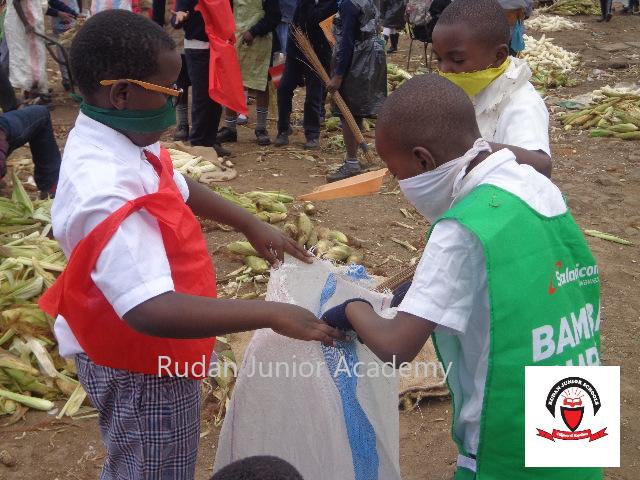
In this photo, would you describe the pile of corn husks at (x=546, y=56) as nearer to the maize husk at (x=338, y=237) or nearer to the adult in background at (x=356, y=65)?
the adult in background at (x=356, y=65)

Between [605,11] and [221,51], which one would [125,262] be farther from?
[605,11]

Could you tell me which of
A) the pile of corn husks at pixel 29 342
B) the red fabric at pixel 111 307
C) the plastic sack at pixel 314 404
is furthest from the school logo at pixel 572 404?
the pile of corn husks at pixel 29 342

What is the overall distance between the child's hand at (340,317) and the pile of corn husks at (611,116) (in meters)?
7.49

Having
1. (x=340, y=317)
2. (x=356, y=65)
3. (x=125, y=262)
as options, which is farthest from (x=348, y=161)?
(x=125, y=262)

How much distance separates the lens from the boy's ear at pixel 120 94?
167cm

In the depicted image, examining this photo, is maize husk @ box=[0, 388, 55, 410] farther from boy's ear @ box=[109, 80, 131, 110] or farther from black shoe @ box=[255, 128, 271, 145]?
black shoe @ box=[255, 128, 271, 145]

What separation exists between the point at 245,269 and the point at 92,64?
3016 mm

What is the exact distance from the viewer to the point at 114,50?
5.46 ft

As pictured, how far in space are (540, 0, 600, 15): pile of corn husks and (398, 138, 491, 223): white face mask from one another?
18.3m

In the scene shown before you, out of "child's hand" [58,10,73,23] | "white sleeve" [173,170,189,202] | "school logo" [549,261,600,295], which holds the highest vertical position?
"white sleeve" [173,170,189,202]

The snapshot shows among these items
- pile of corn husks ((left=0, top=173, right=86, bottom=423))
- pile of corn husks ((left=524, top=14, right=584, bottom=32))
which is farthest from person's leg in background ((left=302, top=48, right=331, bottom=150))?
pile of corn husks ((left=524, top=14, right=584, bottom=32))

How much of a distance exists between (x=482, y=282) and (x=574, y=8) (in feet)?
61.6

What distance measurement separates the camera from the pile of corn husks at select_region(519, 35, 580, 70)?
1207cm

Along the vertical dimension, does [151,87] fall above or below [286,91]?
above
